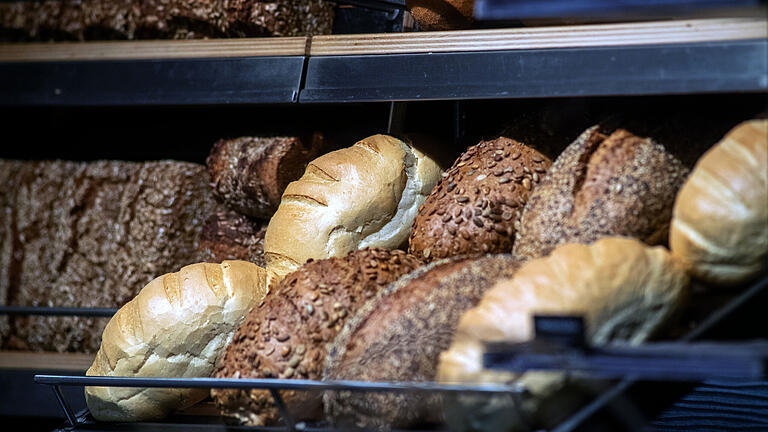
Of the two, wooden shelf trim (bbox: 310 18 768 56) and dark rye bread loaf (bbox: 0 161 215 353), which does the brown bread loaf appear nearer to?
dark rye bread loaf (bbox: 0 161 215 353)

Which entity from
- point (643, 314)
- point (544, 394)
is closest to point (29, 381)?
point (544, 394)

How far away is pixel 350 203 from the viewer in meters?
1.38

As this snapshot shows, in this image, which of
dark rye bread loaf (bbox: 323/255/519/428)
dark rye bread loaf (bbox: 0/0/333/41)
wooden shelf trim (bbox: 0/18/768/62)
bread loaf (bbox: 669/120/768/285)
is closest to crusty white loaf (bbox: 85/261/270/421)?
dark rye bread loaf (bbox: 323/255/519/428)

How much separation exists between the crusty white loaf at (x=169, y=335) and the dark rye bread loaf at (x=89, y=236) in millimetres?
400

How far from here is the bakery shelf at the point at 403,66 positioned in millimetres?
1073

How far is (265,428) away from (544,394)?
0.51 meters

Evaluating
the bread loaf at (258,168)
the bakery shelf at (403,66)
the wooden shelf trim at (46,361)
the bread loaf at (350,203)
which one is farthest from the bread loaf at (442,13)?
the wooden shelf trim at (46,361)

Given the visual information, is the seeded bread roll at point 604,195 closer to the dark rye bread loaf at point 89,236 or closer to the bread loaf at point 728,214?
the bread loaf at point 728,214

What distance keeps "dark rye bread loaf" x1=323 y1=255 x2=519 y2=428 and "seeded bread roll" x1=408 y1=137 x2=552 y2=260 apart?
18 centimetres

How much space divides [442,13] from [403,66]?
217 millimetres

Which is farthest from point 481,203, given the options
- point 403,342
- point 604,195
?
point 403,342

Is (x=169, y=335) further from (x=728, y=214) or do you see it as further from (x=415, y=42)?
(x=728, y=214)

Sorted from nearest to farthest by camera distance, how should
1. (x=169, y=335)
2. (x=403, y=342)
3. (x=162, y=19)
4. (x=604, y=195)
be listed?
(x=403, y=342)
(x=604, y=195)
(x=169, y=335)
(x=162, y=19)

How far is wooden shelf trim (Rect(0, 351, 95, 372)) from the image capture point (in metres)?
1.61
